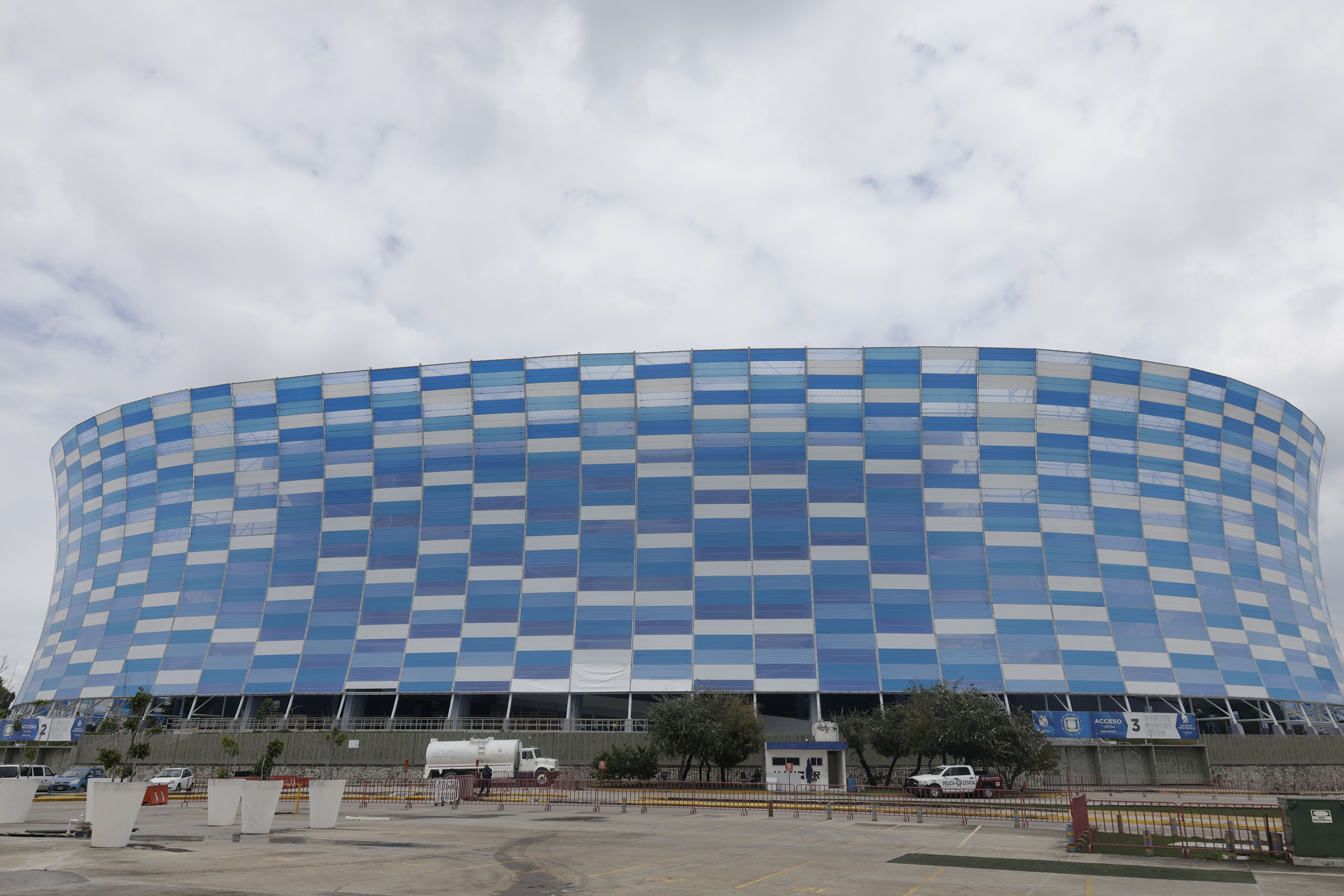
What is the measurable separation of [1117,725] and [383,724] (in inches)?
2153

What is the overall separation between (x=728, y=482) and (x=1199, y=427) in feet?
140

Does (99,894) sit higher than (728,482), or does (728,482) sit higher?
(728,482)

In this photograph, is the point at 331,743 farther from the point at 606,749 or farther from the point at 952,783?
the point at 952,783

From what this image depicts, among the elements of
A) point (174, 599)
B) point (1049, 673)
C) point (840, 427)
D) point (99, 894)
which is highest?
point (840, 427)

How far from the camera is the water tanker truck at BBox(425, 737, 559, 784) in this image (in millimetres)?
52031

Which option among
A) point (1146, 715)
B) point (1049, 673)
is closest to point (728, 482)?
point (1049, 673)

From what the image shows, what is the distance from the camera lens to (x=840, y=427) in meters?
71.4

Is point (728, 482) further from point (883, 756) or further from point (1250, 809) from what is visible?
point (1250, 809)

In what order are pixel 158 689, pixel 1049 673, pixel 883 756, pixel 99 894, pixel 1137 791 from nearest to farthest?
pixel 99 894, pixel 1137 791, pixel 883 756, pixel 1049 673, pixel 158 689

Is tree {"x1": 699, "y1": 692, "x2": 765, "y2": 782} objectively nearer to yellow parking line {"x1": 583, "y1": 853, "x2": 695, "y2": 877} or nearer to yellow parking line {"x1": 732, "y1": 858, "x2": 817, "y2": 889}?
yellow parking line {"x1": 583, "y1": 853, "x2": 695, "y2": 877}

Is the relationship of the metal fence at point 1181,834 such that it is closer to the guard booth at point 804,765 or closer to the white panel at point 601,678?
the guard booth at point 804,765

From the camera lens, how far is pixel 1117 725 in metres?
58.4

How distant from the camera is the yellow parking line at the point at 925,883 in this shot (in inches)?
610

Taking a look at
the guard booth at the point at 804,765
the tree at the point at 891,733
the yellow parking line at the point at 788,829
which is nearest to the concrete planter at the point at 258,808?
the yellow parking line at the point at 788,829
